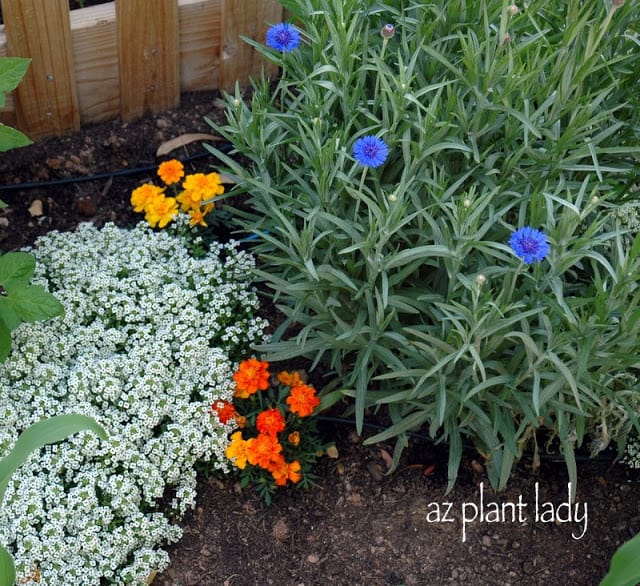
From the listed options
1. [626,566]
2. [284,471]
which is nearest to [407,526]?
[284,471]

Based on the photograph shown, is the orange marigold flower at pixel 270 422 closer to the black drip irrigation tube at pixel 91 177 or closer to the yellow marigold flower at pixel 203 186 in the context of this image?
the yellow marigold flower at pixel 203 186

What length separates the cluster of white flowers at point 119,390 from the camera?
8.00 ft

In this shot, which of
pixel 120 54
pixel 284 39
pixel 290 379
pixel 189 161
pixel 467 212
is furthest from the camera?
pixel 189 161

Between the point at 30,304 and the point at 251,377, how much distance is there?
0.69 metres

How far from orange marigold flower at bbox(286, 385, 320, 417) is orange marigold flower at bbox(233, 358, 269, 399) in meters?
0.10

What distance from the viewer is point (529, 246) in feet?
6.77

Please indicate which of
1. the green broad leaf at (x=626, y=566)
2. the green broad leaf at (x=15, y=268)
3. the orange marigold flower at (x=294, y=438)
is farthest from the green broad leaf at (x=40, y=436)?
the green broad leaf at (x=626, y=566)

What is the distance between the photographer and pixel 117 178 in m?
3.47

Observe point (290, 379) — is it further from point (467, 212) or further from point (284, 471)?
point (467, 212)

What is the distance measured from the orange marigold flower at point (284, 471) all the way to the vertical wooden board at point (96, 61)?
5.67ft

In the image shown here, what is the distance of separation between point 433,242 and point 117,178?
4.86 ft

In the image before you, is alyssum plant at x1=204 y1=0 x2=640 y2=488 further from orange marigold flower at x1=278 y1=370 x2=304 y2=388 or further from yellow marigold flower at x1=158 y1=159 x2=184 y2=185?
yellow marigold flower at x1=158 y1=159 x2=184 y2=185

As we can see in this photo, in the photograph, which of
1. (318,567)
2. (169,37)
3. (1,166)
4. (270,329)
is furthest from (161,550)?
(169,37)

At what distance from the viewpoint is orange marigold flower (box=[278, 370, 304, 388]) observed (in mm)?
2756
